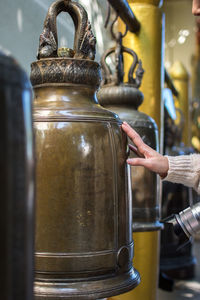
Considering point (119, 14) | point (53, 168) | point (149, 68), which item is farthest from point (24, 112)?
point (149, 68)

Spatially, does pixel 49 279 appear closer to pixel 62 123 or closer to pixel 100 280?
pixel 100 280

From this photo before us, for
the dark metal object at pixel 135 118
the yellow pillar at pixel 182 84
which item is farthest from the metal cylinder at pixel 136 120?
the yellow pillar at pixel 182 84

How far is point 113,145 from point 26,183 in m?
0.35

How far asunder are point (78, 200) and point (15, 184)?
317 millimetres

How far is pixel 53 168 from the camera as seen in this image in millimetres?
640

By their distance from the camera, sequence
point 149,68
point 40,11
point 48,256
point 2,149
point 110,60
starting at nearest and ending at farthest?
point 2,149
point 48,256
point 40,11
point 149,68
point 110,60

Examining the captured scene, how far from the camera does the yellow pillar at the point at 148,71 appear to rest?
1.49 meters

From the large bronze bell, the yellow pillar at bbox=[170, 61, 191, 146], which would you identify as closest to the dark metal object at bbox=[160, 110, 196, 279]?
the yellow pillar at bbox=[170, 61, 191, 146]

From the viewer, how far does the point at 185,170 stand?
0.90 metres

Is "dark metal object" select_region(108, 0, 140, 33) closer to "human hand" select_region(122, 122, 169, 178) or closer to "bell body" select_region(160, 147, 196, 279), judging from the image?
"human hand" select_region(122, 122, 169, 178)

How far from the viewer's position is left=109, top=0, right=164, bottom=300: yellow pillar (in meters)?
1.49

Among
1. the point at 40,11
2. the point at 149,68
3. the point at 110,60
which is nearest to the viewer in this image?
the point at 40,11

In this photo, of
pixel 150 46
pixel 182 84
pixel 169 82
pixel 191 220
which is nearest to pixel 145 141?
pixel 191 220

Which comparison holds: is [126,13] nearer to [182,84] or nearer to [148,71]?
[148,71]
